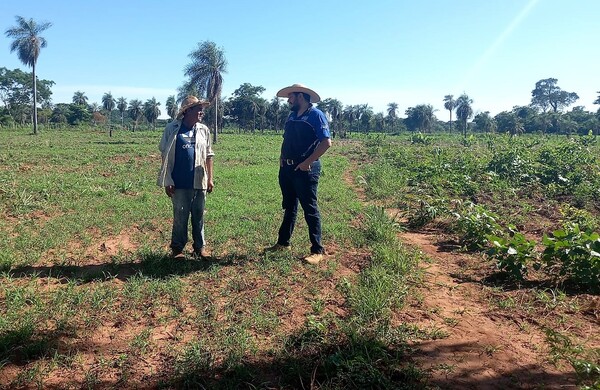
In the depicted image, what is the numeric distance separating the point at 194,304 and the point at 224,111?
68666mm

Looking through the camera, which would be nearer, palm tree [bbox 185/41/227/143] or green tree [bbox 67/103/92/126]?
palm tree [bbox 185/41/227/143]

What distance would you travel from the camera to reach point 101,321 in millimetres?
2895

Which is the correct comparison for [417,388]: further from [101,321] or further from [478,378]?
[101,321]

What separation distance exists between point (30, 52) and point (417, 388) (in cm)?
4579

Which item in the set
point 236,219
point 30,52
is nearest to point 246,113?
point 30,52

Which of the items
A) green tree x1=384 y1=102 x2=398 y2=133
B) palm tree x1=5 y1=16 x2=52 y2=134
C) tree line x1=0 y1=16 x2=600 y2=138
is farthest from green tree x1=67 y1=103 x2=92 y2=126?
green tree x1=384 y1=102 x2=398 y2=133

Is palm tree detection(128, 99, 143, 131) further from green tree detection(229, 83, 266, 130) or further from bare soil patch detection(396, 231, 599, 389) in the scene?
bare soil patch detection(396, 231, 599, 389)

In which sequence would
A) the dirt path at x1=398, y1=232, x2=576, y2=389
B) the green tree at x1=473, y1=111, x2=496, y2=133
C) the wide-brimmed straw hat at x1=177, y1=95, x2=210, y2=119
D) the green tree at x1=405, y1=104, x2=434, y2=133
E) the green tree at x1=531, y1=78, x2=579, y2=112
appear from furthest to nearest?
the green tree at x1=531, y1=78, x2=579, y2=112, the green tree at x1=405, y1=104, x2=434, y2=133, the green tree at x1=473, y1=111, x2=496, y2=133, the wide-brimmed straw hat at x1=177, y1=95, x2=210, y2=119, the dirt path at x1=398, y1=232, x2=576, y2=389

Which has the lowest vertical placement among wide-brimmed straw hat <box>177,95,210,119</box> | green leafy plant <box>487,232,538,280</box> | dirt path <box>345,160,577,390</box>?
dirt path <box>345,160,577,390</box>

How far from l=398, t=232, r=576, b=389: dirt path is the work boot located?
1.09 meters

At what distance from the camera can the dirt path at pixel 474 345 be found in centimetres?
220

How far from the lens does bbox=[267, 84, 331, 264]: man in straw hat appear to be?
416 cm

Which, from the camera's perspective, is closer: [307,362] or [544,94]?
[307,362]

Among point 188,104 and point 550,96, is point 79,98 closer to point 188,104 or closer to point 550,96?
point 188,104
